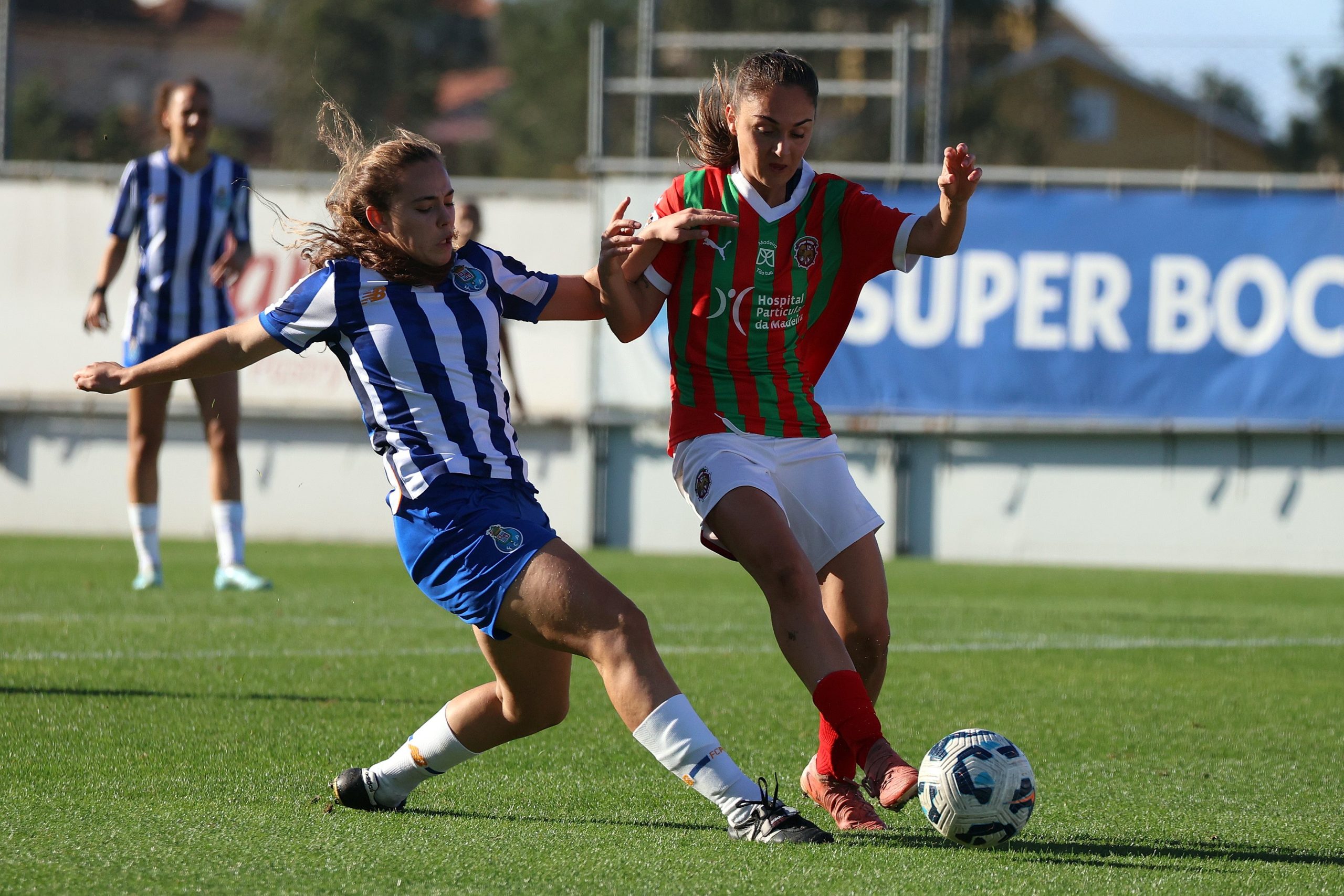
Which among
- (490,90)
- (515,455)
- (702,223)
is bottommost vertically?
(515,455)

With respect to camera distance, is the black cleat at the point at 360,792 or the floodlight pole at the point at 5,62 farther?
the floodlight pole at the point at 5,62

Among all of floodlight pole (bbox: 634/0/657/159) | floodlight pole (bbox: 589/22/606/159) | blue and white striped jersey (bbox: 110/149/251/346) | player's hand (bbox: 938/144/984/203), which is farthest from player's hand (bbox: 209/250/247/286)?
player's hand (bbox: 938/144/984/203)

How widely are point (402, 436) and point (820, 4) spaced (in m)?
30.9

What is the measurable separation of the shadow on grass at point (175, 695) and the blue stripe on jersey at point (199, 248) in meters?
3.40

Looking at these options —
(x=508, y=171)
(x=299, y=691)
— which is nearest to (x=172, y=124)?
(x=299, y=691)

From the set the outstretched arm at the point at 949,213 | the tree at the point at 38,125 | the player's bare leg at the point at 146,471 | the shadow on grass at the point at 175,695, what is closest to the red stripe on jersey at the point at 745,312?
the outstretched arm at the point at 949,213

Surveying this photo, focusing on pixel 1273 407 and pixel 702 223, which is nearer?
pixel 702 223

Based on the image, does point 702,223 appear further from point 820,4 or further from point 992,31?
point 992,31

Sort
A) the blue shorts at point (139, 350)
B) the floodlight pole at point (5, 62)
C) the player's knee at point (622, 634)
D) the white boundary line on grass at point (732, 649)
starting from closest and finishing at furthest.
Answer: the player's knee at point (622, 634) < the white boundary line on grass at point (732, 649) < the blue shorts at point (139, 350) < the floodlight pole at point (5, 62)

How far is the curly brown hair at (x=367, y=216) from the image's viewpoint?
3826 mm

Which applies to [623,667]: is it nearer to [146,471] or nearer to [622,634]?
[622,634]

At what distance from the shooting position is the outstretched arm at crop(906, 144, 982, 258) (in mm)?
4230

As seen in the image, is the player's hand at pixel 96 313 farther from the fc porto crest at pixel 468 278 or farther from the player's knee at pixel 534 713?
the player's knee at pixel 534 713

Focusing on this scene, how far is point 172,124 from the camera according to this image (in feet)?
28.6
